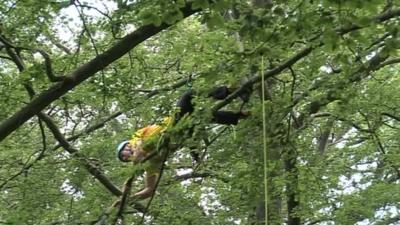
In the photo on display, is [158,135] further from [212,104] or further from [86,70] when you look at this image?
[86,70]

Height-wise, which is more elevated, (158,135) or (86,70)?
(86,70)

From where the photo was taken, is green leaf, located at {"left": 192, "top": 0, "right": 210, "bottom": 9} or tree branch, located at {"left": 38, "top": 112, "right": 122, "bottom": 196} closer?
green leaf, located at {"left": 192, "top": 0, "right": 210, "bottom": 9}

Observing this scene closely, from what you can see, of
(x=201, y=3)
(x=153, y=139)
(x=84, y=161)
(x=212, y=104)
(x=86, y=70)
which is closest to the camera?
(x=201, y=3)

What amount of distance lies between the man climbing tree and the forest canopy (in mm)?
94

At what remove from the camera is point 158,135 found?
452 centimetres

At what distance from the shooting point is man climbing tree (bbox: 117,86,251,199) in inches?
179

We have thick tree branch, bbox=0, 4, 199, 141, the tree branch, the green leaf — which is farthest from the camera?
the tree branch

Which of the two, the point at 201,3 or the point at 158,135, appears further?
the point at 158,135

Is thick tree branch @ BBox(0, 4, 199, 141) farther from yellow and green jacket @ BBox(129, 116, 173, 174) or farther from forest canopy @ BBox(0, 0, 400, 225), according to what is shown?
yellow and green jacket @ BBox(129, 116, 173, 174)

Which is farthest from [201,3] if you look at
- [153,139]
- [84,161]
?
[84,161]

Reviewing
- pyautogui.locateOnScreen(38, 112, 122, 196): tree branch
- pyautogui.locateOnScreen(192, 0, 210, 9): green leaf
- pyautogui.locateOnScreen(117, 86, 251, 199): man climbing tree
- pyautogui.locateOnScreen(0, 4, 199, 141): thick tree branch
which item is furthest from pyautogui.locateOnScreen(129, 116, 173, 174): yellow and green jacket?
pyautogui.locateOnScreen(38, 112, 122, 196): tree branch

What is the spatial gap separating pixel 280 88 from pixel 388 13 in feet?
8.90

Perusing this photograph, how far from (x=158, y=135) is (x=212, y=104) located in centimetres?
44

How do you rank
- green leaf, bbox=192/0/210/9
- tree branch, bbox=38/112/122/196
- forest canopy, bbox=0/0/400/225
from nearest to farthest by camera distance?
green leaf, bbox=192/0/210/9, forest canopy, bbox=0/0/400/225, tree branch, bbox=38/112/122/196
